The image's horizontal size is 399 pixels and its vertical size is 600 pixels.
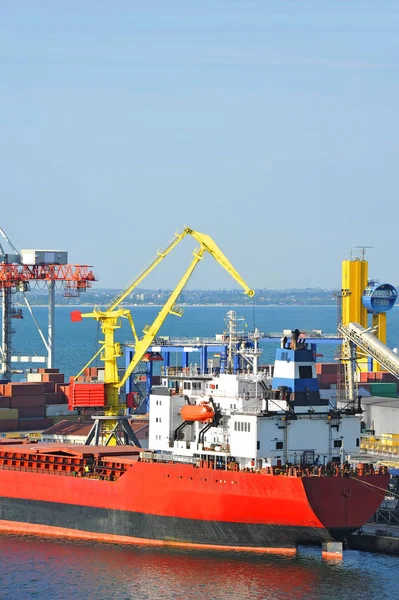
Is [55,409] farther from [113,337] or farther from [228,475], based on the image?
[228,475]

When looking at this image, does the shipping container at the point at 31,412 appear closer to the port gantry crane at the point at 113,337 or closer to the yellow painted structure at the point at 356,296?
the port gantry crane at the point at 113,337

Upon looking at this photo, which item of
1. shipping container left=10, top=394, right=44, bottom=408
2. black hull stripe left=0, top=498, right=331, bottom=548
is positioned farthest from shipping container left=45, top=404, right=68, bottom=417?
black hull stripe left=0, top=498, right=331, bottom=548

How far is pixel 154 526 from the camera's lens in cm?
5012

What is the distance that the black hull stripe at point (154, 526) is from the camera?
47.2 meters

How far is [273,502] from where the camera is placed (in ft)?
153

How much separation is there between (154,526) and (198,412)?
15.0 feet

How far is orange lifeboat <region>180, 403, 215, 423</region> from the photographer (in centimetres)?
5009

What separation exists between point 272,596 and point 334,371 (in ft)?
161

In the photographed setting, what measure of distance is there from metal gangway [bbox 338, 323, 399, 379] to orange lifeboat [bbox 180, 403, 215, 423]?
92.6ft

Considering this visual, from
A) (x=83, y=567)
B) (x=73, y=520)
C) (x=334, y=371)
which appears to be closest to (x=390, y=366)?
(x=334, y=371)

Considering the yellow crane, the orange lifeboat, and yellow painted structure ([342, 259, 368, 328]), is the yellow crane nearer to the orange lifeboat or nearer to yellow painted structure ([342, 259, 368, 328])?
the orange lifeboat

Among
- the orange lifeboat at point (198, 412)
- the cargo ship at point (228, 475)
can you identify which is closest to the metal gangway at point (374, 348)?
the cargo ship at point (228, 475)

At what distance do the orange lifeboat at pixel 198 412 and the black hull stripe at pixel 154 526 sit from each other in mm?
3830

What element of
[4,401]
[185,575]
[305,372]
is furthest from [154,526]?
[4,401]
